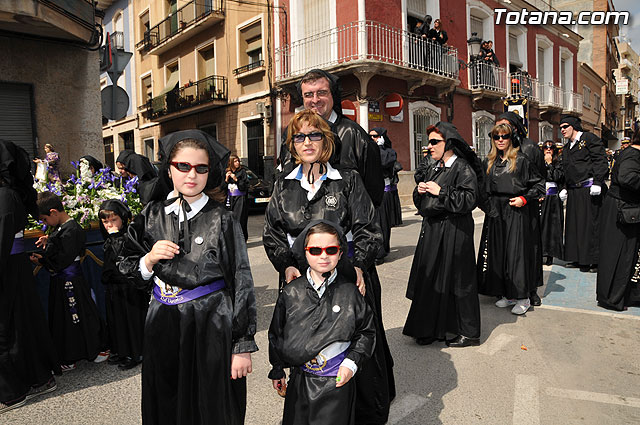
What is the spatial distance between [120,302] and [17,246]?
1001 mm

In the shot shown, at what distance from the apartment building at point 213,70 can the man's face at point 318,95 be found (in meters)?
16.0

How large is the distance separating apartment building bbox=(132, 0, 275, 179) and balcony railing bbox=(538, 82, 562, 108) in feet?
55.2

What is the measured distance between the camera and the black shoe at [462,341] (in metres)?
4.42

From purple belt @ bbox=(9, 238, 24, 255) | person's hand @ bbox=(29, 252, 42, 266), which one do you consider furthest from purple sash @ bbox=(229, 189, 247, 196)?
purple belt @ bbox=(9, 238, 24, 255)

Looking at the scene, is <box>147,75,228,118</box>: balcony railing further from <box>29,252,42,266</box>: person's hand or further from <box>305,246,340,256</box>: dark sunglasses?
<box>305,246,340,256</box>: dark sunglasses

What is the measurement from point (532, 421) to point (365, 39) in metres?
14.5

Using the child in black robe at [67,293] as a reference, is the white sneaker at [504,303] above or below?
below

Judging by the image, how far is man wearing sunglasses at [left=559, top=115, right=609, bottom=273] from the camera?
24.3 ft

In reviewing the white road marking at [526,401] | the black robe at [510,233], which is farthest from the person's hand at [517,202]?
the white road marking at [526,401]

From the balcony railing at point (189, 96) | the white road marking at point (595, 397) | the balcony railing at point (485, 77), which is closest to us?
the white road marking at point (595, 397)

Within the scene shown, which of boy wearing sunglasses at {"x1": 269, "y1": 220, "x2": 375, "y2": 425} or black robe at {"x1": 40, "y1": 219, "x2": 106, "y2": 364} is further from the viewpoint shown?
black robe at {"x1": 40, "y1": 219, "x2": 106, "y2": 364}

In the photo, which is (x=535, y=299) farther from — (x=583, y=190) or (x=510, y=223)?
(x=583, y=190)

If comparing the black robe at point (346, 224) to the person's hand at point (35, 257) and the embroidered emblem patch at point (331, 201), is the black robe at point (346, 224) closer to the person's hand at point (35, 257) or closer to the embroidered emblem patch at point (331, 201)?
the embroidered emblem patch at point (331, 201)

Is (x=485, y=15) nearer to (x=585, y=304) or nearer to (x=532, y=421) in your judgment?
(x=585, y=304)
